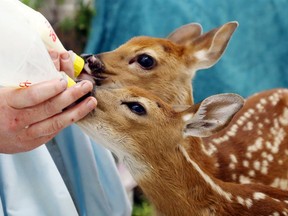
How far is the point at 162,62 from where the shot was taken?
87.0 inches

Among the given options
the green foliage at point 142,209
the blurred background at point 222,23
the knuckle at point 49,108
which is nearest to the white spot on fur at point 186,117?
the knuckle at point 49,108

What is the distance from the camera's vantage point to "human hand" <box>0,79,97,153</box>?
1274mm

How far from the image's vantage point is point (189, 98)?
2.27m

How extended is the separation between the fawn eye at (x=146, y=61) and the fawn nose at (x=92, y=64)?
15 cm

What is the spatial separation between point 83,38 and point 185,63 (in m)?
1.93

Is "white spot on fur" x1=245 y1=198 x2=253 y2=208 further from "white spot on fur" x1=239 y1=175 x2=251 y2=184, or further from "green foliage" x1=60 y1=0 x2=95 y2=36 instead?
"green foliage" x1=60 y1=0 x2=95 y2=36

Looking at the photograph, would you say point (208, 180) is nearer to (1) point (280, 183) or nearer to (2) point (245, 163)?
(2) point (245, 163)

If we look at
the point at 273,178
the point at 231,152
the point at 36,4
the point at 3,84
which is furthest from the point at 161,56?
the point at 36,4

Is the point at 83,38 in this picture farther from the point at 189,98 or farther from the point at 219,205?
the point at 219,205

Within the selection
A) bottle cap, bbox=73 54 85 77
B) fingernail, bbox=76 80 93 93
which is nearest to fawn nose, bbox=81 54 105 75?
bottle cap, bbox=73 54 85 77

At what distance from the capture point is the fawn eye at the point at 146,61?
Answer: 219 centimetres

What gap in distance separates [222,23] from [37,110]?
7.40 feet

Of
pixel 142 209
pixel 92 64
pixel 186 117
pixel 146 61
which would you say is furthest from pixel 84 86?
pixel 142 209

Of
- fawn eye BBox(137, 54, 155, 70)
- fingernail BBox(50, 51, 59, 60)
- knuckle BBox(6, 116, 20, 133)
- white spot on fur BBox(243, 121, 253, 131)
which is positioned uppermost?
fingernail BBox(50, 51, 59, 60)
